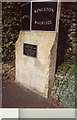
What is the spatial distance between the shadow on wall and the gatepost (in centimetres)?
2

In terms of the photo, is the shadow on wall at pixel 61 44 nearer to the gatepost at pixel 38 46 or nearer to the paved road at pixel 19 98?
the gatepost at pixel 38 46

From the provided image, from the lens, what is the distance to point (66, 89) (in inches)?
60.6

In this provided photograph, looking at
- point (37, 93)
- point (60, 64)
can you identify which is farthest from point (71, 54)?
point (37, 93)

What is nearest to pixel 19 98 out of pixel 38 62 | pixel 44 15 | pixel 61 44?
pixel 38 62

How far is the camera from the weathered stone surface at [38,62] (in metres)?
1.52

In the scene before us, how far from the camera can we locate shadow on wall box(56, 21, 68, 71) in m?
1.51

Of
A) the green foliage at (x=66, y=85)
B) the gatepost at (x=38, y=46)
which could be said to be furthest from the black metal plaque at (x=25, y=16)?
the green foliage at (x=66, y=85)

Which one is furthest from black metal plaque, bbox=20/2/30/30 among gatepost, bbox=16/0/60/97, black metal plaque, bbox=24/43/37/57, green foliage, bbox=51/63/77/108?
green foliage, bbox=51/63/77/108

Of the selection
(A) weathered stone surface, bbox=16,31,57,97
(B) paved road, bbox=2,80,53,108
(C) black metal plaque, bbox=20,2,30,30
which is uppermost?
(C) black metal plaque, bbox=20,2,30,30

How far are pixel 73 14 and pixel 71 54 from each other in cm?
24

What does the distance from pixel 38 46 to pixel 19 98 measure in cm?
35

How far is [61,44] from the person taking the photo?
1.52m

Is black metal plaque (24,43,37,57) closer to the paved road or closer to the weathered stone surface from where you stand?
the weathered stone surface

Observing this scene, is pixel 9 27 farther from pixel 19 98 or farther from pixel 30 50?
pixel 19 98
